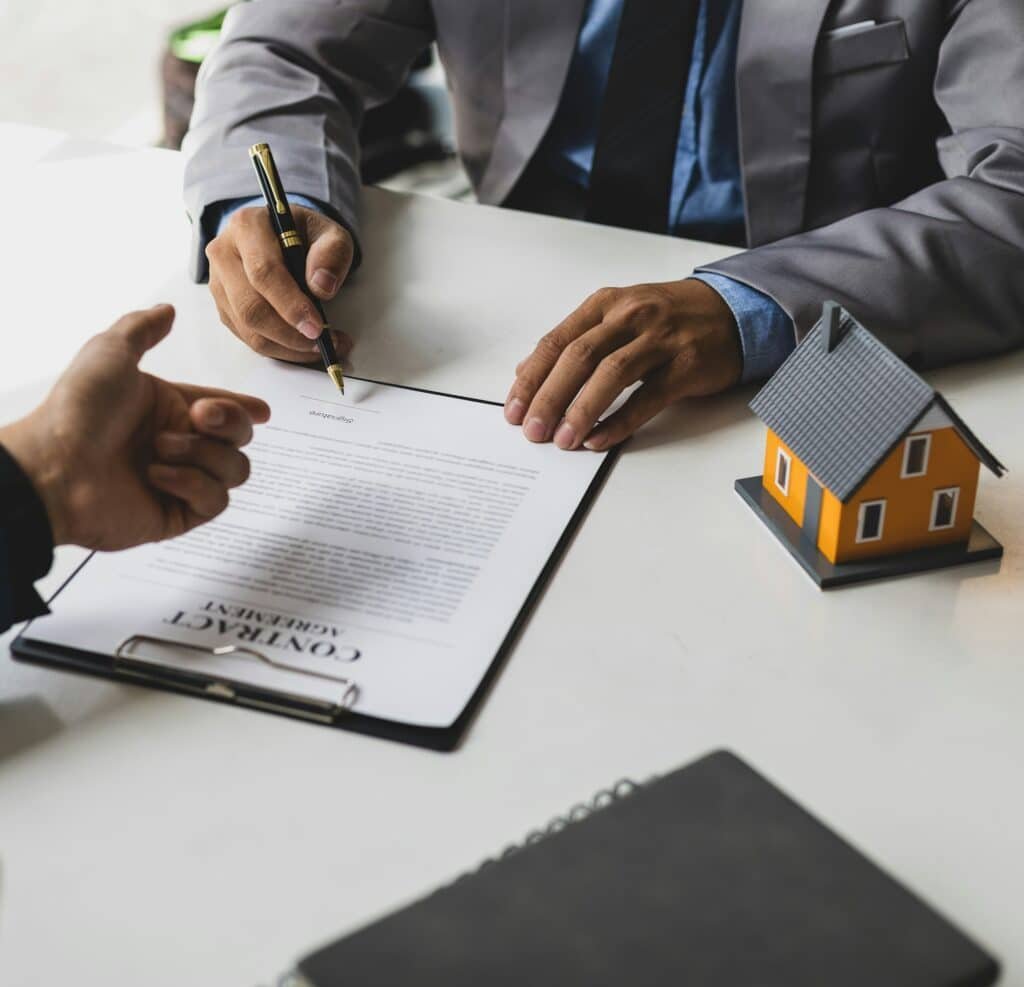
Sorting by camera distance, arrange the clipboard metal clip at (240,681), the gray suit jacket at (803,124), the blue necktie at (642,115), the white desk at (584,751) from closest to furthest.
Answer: the white desk at (584,751) < the clipboard metal clip at (240,681) < the gray suit jacket at (803,124) < the blue necktie at (642,115)

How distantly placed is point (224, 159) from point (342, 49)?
0.91 ft

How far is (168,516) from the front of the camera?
32.3 inches

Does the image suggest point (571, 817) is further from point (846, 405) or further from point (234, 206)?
point (234, 206)

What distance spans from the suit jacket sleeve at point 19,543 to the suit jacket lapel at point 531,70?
0.88 meters

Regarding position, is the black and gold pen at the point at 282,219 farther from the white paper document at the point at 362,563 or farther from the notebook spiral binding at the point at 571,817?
the notebook spiral binding at the point at 571,817

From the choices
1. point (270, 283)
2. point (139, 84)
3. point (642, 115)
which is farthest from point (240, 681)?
point (139, 84)

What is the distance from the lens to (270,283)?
3.48 ft

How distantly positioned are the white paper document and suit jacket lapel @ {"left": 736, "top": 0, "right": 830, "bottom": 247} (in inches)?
21.0

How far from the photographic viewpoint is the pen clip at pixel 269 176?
1.07 meters

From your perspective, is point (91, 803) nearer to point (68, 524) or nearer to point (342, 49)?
point (68, 524)

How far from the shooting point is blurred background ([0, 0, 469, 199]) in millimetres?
2602

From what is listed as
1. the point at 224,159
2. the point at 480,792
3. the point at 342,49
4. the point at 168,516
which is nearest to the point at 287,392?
the point at 168,516

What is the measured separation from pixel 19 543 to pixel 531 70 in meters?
0.91

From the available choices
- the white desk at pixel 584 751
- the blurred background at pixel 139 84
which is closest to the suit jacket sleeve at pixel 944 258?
the white desk at pixel 584 751
